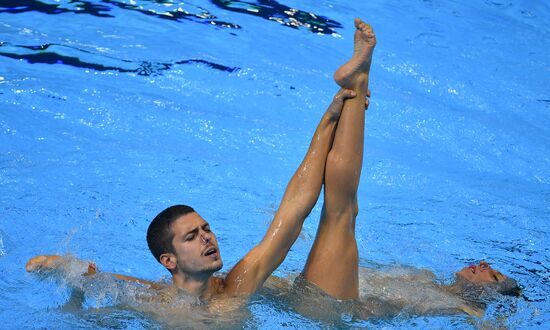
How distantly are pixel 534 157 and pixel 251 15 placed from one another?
302 cm

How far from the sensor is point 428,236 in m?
5.15

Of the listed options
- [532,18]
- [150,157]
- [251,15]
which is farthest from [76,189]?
[532,18]

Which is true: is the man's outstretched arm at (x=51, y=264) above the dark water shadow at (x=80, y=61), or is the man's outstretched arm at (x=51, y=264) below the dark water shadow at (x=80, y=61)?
above

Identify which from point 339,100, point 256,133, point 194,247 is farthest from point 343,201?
point 256,133

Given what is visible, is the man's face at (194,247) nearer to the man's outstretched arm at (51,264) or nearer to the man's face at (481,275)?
the man's outstretched arm at (51,264)

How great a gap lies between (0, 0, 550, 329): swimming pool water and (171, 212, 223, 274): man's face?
1.03 feet

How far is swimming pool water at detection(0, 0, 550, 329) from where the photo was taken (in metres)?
4.77

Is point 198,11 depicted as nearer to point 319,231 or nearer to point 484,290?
point 319,231

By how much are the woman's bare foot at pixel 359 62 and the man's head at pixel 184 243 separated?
926mm

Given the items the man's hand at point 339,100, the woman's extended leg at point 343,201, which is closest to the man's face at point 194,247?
the woman's extended leg at point 343,201

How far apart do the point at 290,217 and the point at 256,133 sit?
229 cm

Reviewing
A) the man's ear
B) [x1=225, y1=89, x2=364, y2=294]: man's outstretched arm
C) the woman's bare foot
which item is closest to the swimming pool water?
[x1=225, y1=89, x2=364, y2=294]: man's outstretched arm

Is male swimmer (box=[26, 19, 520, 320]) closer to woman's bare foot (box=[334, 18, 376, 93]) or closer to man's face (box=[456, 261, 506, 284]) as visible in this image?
woman's bare foot (box=[334, 18, 376, 93])

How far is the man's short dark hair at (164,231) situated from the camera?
3699 millimetres
